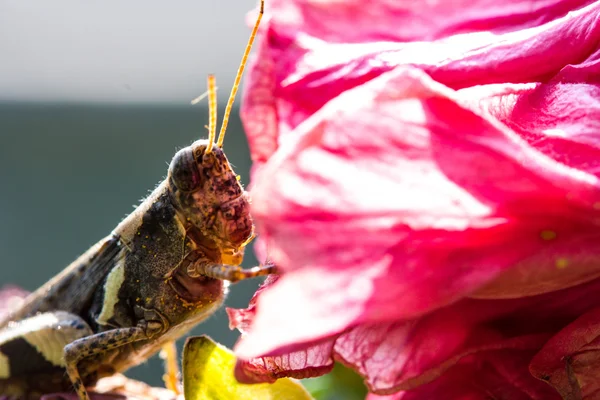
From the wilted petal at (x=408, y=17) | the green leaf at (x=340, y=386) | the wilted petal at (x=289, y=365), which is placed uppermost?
the wilted petal at (x=408, y=17)

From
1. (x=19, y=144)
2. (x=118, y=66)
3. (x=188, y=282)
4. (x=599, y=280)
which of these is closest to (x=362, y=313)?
(x=599, y=280)

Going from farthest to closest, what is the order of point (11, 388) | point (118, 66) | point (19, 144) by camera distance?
point (19, 144) → point (118, 66) → point (11, 388)

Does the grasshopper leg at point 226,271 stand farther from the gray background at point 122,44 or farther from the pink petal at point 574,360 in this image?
the gray background at point 122,44

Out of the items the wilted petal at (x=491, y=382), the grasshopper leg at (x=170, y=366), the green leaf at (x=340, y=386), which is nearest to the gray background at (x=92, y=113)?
the grasshopper leg at (x=170, y=366)

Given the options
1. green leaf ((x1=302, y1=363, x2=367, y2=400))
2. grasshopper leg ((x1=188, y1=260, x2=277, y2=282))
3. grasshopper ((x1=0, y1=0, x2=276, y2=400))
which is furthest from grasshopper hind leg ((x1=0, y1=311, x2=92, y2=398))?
green leaf ((x1=302, y1=363, x2=367, y2=400))

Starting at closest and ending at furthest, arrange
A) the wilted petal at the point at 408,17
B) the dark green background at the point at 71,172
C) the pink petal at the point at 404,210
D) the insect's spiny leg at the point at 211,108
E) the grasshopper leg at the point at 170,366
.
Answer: the pink petal at the point at 404,210, the wilted petal at the point at 408,17, the insect's spiny leg at the point at 211,108, the grasshopper leg at the point at 170,366, the dark green background at the point at 71,172

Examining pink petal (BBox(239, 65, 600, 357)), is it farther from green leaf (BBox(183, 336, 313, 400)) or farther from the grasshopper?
the grasshopper

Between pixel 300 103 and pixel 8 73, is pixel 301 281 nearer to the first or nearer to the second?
pixel 300 103
